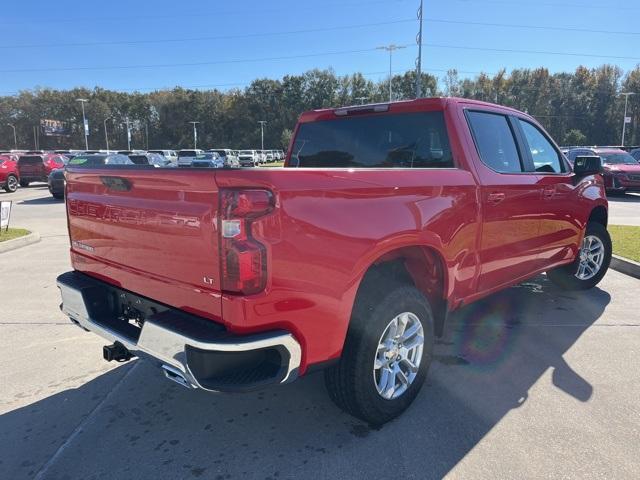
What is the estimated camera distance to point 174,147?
372ft

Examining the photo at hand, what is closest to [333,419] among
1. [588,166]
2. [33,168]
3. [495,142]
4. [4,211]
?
[495,142]

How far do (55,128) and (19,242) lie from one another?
105m

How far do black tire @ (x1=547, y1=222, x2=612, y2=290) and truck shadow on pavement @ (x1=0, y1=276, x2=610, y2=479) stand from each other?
1.84m

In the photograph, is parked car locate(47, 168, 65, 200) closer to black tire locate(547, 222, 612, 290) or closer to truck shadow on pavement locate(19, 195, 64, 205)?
truck shadow on pavement locate(19, 195, 64, 205)

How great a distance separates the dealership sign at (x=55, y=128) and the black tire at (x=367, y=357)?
109798 mm

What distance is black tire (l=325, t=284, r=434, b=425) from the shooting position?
A: 2.68m

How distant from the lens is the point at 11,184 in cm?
2194

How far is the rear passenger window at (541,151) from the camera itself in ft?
14.5

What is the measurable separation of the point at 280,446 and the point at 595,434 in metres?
1.92

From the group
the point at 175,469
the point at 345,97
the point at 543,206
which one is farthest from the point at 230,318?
the point at 345,97

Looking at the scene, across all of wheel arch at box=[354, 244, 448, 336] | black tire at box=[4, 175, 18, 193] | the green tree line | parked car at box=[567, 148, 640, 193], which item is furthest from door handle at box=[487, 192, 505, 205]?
the green tree line

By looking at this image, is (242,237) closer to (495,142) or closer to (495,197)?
(495,197)

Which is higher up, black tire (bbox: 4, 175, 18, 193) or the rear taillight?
the rear taillight

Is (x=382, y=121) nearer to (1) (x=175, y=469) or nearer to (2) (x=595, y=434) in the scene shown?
(2) (x=595, y=434)
